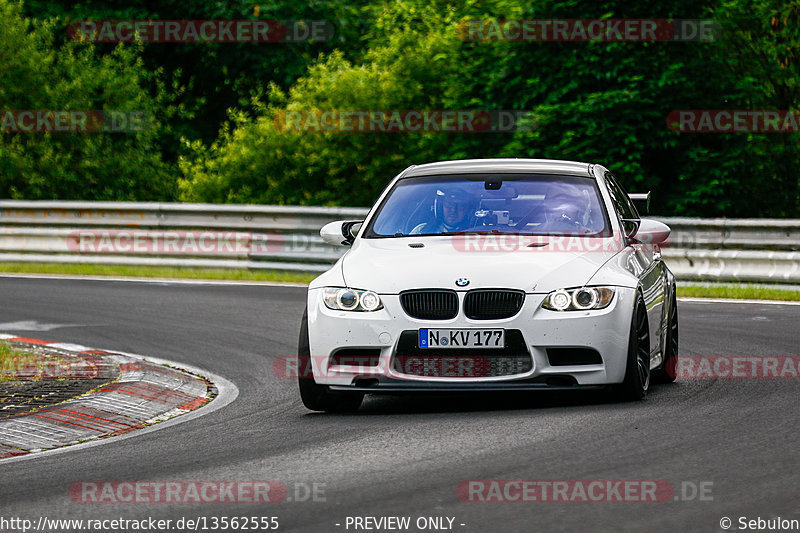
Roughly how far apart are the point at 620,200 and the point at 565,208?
3.25ft

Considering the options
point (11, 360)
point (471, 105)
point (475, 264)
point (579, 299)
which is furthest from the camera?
point (471, 105)

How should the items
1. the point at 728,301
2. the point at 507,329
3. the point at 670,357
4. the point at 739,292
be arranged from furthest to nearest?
1. the point at 739,292
2. the point at 728,301
3. the point at 670,357
4. the point at 507,329

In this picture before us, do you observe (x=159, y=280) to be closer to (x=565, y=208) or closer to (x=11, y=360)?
(x=11, y=360)

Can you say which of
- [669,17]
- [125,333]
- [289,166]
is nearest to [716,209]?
[669,17]

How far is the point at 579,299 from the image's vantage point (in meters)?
8.96

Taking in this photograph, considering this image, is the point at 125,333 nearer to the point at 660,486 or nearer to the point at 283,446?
the point at 283,446

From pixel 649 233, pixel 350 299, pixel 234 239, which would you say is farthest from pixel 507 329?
pixel 234 239

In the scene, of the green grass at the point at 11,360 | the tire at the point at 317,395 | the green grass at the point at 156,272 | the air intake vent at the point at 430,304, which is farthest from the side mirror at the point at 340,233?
the green grass at the point at 156,272

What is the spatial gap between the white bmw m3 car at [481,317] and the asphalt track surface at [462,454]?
242 millimetres

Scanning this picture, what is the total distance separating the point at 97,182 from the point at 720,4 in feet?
40.8

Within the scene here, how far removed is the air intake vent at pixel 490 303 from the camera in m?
8.91

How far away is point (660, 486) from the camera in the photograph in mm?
6594

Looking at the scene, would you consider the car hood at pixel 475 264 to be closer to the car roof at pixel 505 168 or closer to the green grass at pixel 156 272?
the car roof at pixel 505 168

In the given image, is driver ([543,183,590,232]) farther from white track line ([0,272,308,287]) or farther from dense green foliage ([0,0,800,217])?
dense green foliage ([0,0,800,217])
